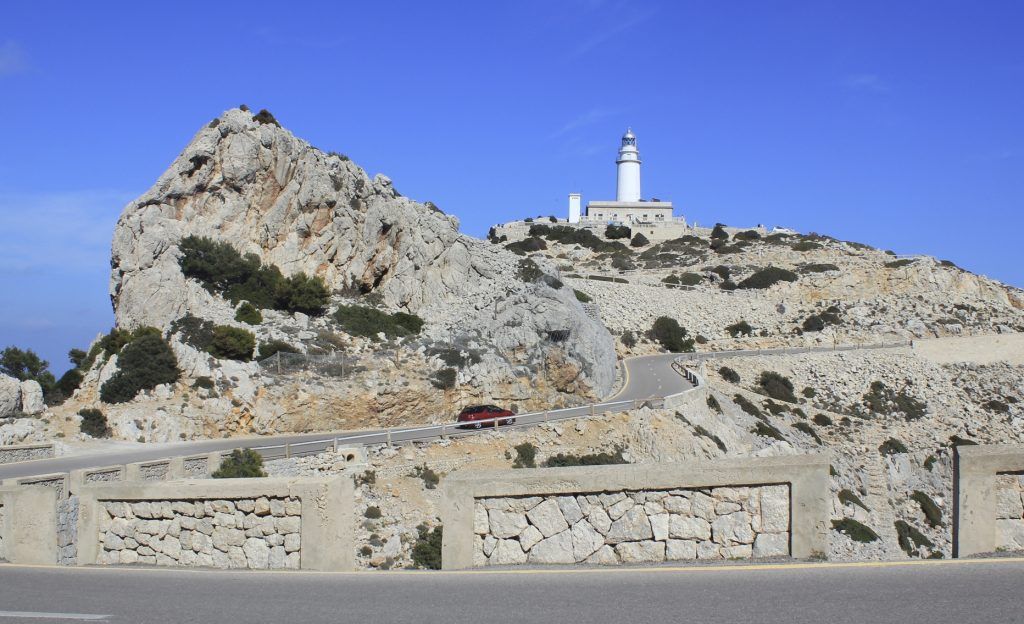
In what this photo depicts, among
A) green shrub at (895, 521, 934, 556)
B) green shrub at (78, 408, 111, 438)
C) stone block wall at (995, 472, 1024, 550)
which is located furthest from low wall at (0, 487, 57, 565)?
green shrub at (895, 521, 934, 556)

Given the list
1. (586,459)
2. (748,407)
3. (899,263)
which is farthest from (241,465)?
(899,263)

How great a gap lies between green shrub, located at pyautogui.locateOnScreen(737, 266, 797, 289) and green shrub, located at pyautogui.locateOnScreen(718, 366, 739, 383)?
24.8 meters

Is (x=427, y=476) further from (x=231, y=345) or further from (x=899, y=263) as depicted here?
(x=899, y=263)

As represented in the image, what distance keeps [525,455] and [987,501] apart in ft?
73.4

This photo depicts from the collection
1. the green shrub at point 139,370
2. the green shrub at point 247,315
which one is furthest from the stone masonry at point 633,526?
the green shrub at point 247,315

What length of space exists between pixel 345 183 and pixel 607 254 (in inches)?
2049

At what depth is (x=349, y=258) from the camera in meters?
41.2

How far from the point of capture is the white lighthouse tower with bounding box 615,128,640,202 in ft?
380

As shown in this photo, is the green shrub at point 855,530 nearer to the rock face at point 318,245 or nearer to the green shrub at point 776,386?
the rock face at point 318,245

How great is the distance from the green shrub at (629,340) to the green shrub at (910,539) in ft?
89.6

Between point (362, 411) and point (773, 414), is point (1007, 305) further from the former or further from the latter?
point (362, 411)

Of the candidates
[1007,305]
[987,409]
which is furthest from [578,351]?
[1007,305]

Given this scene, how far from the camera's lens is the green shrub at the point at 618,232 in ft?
319

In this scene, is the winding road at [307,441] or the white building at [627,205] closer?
the winding road at [307,441]
